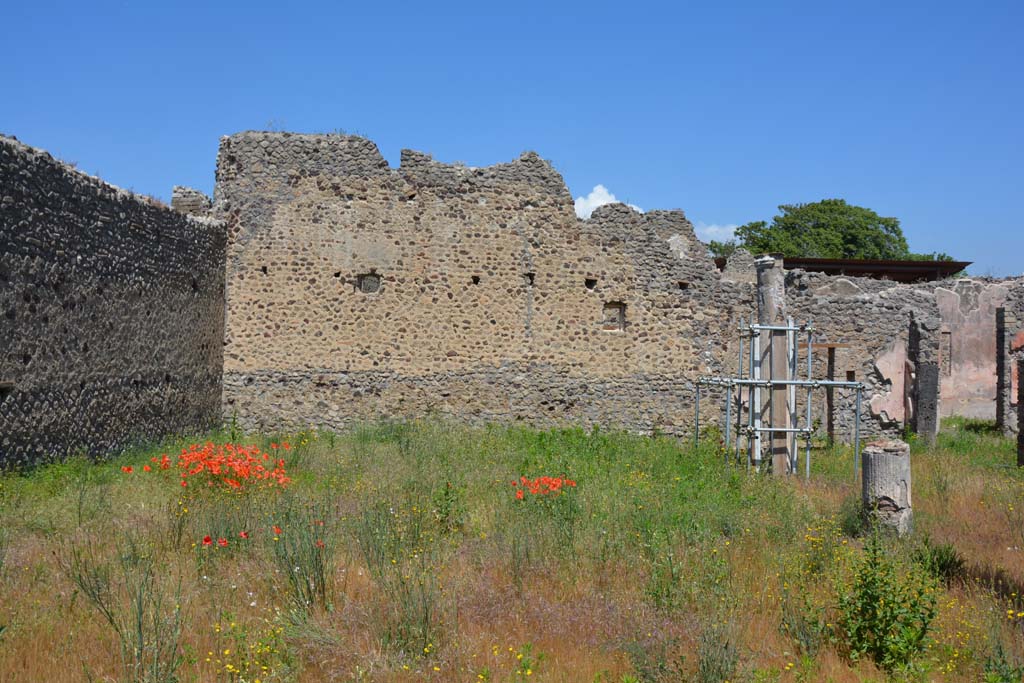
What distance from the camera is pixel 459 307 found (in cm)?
1292

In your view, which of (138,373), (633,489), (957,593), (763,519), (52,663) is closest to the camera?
(52,663)

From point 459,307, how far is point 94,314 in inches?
207

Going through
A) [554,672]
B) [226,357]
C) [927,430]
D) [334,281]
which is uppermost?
[334,281]

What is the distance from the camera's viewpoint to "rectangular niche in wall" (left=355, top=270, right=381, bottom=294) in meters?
12.8

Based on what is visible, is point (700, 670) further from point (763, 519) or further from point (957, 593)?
point (763, 519)

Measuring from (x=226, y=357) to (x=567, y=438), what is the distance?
529cm

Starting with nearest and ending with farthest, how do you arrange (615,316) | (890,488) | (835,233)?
(890,488)
(615,316)
(835,233)

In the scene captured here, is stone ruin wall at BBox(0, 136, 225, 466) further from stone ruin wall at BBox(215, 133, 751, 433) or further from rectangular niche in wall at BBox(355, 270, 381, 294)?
rectangular niche in wall at BBox(355, 270, 381, 294)

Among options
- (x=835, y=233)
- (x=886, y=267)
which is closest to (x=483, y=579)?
(x=886, y=267)

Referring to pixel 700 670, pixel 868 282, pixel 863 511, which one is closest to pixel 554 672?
pixel 700 670

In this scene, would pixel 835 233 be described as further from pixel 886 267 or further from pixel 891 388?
pixel 891 388

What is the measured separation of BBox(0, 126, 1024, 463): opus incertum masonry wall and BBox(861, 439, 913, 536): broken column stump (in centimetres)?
554

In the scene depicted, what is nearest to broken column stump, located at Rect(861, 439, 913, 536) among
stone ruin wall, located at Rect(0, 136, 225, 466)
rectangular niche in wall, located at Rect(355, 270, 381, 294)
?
rectangular niche in wall, located at Rect(355, 270, 381, 294)

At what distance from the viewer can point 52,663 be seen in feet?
14.7
